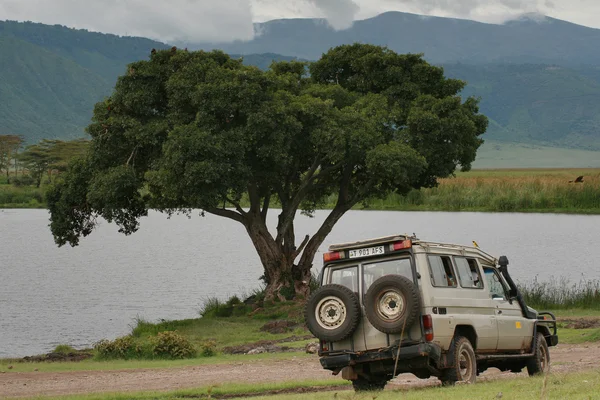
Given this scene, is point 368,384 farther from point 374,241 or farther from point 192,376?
point 192,376

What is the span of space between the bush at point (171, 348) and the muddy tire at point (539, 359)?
975 cm

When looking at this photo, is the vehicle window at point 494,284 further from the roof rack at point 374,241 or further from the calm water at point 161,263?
the calm water at point 161,263

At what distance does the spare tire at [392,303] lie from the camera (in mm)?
13055

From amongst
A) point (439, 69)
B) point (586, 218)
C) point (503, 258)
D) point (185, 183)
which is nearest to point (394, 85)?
point (439, 69)

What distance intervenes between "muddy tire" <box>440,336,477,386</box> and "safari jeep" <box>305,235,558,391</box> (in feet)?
0.05

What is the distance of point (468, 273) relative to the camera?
1459cm

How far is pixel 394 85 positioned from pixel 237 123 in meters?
6.51

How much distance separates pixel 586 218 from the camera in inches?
2963

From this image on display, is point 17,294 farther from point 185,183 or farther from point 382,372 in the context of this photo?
point 382,372

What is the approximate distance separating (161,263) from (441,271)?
42.0 meters

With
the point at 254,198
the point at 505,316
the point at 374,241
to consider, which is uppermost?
the point at 254,198

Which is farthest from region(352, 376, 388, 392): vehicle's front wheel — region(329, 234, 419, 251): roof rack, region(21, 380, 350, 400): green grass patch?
region(329, 234, 419, 251): roof rack

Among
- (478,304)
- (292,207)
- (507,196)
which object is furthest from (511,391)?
(507,196)

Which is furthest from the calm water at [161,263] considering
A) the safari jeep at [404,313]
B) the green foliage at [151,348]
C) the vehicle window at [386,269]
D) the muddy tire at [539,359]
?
the muddy tire at [539,359]
